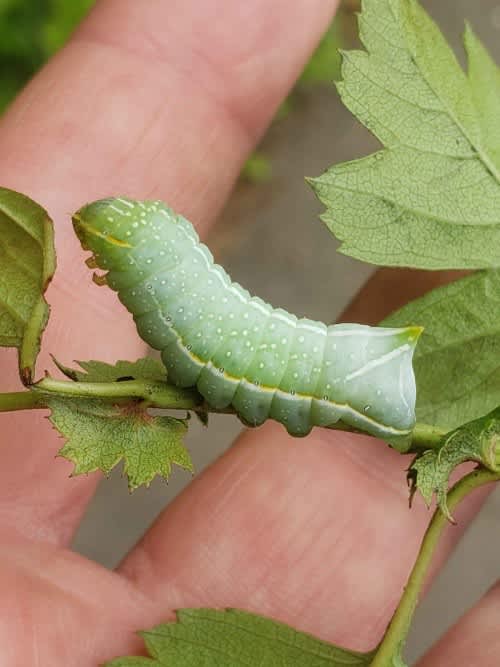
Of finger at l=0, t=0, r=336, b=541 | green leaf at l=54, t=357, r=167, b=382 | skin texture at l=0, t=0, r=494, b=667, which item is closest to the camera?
green leaf at l=54, t=357, r=167, b=382

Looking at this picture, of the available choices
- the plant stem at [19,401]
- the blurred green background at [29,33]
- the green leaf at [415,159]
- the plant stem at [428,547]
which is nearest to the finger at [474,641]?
the plant stem at [428,547]

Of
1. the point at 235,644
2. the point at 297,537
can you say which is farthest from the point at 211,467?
the point at 235,644

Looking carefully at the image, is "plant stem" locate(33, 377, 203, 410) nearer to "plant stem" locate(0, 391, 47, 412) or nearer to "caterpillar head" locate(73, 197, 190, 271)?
"plant stem" locate(0, 391, 47, 412)

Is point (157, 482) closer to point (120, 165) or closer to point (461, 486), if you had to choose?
point (120, 165)

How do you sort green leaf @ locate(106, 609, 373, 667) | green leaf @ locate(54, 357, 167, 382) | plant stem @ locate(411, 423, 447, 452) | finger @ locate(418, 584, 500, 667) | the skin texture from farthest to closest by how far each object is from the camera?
the skin texture
finger @ locate(418, 584, 500, 667)
green leaf @ locate(106, 609, 373, 667)
plant stem @ locate(411, 423, 447, 452)
green leaf @ locate(54, 357, 167, 382)

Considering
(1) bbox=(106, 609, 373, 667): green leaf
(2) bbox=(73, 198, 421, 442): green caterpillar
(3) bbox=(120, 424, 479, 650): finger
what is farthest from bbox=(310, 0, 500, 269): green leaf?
(1) bbox=(106, 609, 373, 667): green leaf

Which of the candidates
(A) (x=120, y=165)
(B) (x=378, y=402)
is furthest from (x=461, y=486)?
(A) (x=120, y=165)
